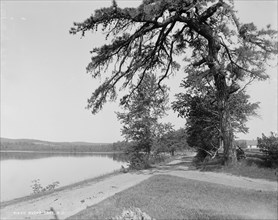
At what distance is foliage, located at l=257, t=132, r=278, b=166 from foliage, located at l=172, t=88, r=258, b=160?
4442mm

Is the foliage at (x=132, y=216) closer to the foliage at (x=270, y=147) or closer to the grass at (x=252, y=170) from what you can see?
the grass at (x=252, y=170)

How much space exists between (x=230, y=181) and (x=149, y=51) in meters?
7.74

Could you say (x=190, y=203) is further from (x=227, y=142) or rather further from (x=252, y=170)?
(x=227, y=142)

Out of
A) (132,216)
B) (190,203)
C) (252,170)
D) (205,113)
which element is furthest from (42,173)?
(132,216)

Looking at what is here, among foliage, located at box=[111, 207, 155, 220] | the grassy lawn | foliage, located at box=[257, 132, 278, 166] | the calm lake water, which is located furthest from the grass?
the calm lake water

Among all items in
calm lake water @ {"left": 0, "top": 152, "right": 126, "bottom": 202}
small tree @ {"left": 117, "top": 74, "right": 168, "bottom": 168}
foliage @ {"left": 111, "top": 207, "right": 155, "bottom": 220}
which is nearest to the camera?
foliage @ {"left": 111, "top": 207, "right": 155, "bottom": 220}

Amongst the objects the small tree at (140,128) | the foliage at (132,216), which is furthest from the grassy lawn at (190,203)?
the small tree at (140,128)

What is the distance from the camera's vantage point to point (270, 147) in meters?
13.4

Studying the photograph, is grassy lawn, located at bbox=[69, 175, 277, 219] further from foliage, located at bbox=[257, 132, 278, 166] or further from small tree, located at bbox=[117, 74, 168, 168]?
small tree, located at bbox=[117, 74, 168, 168]

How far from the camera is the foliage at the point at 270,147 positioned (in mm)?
13023

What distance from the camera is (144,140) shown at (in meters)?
27.9

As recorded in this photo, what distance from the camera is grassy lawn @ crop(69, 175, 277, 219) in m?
5.79

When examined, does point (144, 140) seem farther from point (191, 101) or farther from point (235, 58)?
point (235, 58)

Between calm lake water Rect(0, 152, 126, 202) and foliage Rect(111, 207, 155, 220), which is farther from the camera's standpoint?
calm lake water Rect(0, 152, 126, 202)
